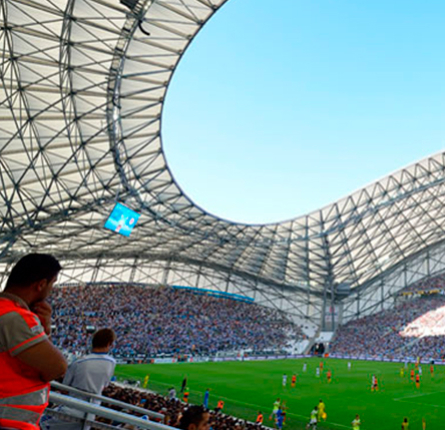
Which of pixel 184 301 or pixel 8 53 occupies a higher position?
pixel 8 53

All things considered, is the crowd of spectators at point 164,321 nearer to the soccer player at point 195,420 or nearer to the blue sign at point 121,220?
the blue sign at point 121,220

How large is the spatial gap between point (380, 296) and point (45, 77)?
229 ft

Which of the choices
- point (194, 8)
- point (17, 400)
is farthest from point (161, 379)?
point (17, 400)

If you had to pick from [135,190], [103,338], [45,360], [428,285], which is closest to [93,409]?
[45,360]

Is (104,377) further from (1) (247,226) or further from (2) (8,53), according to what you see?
(1) (247,226)

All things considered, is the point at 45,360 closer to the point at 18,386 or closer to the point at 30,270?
the point at 18,386

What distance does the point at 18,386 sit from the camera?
6.74ft

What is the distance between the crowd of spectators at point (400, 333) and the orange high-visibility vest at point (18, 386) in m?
62.9

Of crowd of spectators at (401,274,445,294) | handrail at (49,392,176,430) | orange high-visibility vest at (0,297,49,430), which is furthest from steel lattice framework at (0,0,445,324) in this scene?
orange high-visibility vest at (0,297,49,430)

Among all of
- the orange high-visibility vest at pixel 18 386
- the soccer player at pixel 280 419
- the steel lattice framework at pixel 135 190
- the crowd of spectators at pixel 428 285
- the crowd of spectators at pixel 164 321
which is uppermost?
the crowd of spectators at pixel 428 285

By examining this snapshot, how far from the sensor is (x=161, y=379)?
1409 inches

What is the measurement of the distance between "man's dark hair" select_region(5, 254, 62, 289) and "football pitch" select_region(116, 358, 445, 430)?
22.3 meters

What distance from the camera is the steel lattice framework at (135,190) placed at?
22375mm

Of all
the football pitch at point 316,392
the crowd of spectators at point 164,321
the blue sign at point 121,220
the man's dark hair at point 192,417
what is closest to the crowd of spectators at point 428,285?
the crowd of spectators at point 164,321
